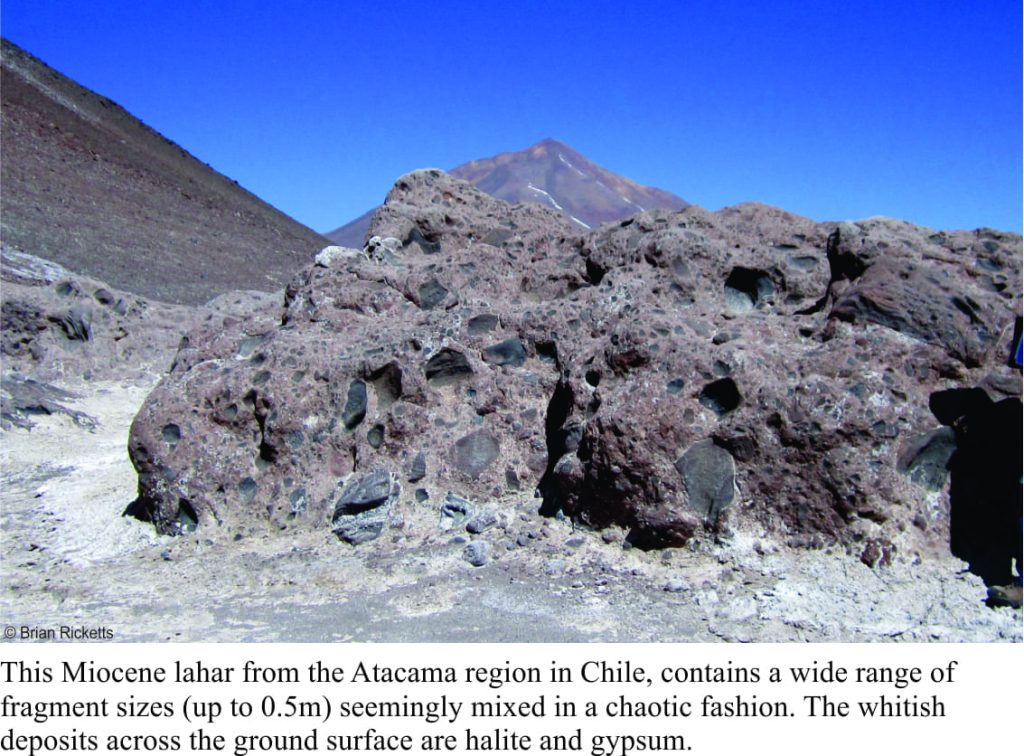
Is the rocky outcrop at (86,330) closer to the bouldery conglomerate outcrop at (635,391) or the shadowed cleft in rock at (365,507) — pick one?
the bouldery conglomerate outcrop at (635,391)

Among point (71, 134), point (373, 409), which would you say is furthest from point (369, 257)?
point (71, 134)

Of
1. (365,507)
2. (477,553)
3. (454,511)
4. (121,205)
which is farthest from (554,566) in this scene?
(121,205)

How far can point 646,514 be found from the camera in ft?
10.6

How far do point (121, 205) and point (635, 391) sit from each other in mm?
21205

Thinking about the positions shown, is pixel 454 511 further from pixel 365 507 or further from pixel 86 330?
pixel 86 330

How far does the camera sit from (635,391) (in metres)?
3.36

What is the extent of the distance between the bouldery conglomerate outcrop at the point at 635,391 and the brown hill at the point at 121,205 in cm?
1320

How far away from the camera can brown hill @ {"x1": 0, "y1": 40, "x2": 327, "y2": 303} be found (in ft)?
58.8

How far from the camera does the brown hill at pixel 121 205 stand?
1792cm

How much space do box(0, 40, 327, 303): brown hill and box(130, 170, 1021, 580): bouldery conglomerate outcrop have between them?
13204mm

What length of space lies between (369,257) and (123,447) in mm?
1750

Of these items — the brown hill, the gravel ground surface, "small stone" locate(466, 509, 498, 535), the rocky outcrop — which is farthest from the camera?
the brown hill

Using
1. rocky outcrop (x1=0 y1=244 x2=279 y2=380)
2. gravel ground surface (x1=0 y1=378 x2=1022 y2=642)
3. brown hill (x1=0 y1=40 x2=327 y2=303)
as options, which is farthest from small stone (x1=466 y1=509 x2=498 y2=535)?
brown hill (x1=0 y1=40 x2=327 y2=303)

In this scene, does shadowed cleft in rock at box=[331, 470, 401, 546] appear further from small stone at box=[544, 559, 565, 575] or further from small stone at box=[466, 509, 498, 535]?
small stone at box=[544, 559, 565, 575]
